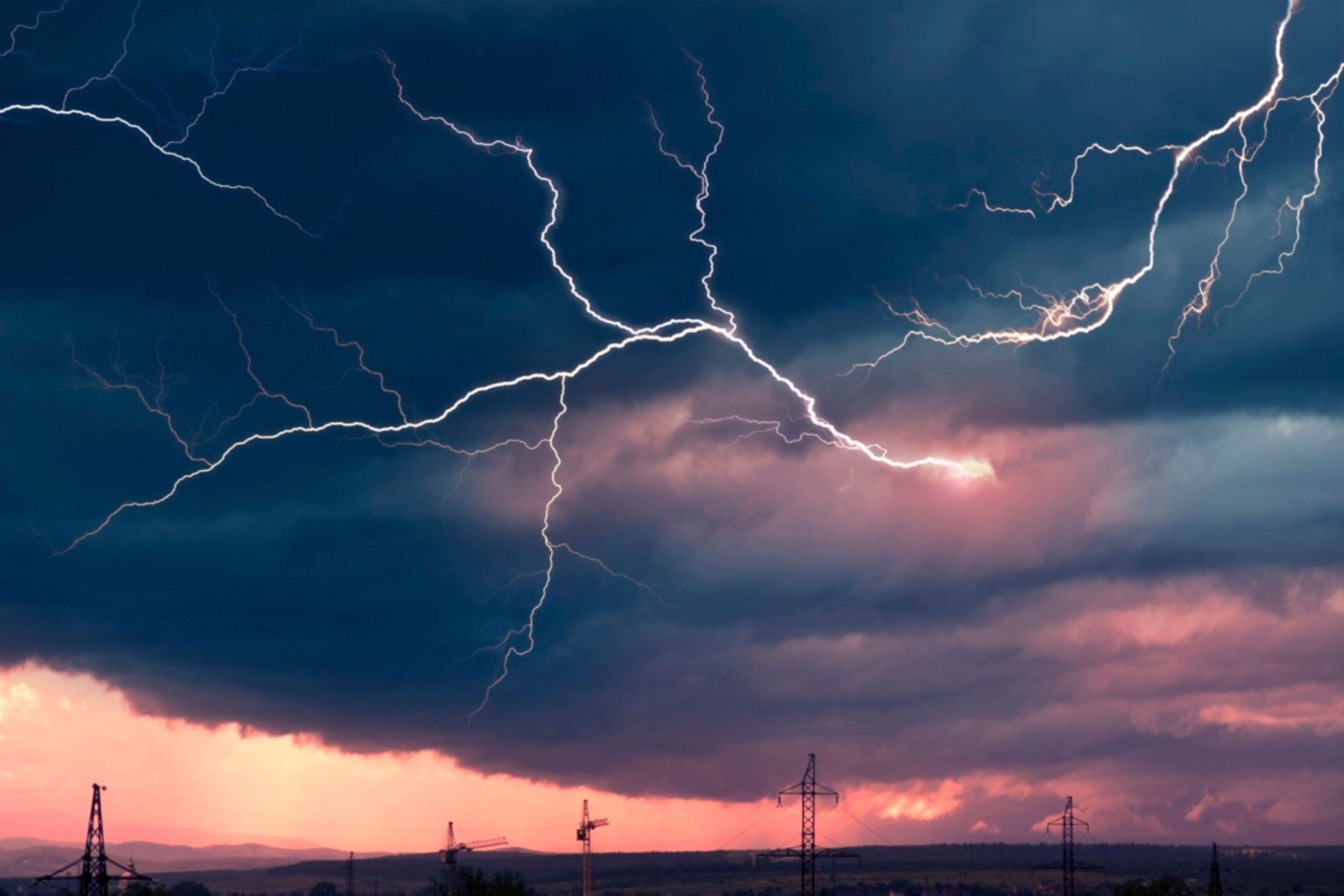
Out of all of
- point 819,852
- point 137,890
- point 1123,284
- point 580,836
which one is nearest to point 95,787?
point 819,852

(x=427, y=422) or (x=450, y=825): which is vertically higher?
(x=427, y=422)

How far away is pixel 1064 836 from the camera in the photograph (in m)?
112

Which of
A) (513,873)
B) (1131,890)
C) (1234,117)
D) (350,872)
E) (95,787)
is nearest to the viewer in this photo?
(1234,117)

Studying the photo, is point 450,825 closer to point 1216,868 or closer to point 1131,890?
point 1131,890

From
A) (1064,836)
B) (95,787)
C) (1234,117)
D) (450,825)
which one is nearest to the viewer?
(1234,117)

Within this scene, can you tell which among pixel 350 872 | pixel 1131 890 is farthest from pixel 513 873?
pixel 1131 890

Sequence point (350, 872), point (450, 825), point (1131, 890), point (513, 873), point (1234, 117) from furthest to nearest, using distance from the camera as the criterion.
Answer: point (513, 873)
point (350, 872)
point (450, 825)
point (1131, 890)
point (1234, 117)

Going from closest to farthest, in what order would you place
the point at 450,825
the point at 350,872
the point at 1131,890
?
the point at 1131,890 → the point at 450,825 → the point at 350,872

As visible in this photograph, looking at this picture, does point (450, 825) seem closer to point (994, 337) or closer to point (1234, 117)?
point (994, 337)

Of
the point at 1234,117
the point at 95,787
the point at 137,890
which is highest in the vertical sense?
the point at 1234,117

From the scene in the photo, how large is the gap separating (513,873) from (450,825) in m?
38.0

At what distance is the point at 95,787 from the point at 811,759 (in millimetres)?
38969

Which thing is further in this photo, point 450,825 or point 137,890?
point 137,890

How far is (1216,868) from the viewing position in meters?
97.0
